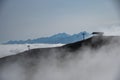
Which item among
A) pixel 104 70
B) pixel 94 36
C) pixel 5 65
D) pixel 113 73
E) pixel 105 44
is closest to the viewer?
pixel 113 73

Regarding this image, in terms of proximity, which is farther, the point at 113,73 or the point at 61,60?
the point at 61,60

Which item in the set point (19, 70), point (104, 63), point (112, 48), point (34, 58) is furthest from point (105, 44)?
point (19, 70)

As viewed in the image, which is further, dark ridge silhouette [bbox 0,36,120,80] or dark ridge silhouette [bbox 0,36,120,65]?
dark ridge silhouette [bbox 0,36,120,65]

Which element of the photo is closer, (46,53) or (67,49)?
(46,53)

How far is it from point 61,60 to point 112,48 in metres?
1.13

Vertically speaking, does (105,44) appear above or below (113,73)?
above

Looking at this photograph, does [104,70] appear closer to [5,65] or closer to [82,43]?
[82,43]

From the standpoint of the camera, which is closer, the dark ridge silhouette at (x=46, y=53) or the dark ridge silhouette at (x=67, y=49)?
the dark ridge silhouette at (x=46, y=53)

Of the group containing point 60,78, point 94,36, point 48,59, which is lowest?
point 60,78

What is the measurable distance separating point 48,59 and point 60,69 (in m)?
0.37

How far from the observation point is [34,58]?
17.1 ft

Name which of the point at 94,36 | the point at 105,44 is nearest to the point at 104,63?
the point at 105,44

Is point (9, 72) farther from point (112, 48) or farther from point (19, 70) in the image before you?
point (112, 48)

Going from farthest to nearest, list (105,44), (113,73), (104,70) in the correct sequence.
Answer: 1. (105,44)
2. (104,70)
3. (113,73)
